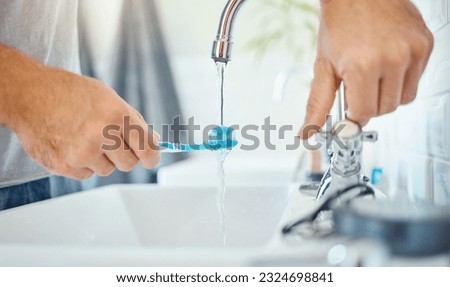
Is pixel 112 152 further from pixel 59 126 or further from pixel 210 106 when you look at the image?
pixel 210 106

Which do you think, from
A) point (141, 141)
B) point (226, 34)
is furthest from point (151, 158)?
point (226, 34)

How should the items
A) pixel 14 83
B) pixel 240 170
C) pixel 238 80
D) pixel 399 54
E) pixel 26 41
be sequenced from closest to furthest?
1. pixel 399 54
2. pixel 14 83
3. pixel 26 41
4. pixel 240 170
5. pixel 238 80

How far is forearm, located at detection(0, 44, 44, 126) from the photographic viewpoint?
1.45ft

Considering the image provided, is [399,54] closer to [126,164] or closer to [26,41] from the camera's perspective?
[126,164]

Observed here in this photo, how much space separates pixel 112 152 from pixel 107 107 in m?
0.05

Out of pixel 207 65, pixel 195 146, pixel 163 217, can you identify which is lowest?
pixel 163 217

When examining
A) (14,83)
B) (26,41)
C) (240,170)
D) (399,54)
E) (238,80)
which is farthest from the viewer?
(238,80)

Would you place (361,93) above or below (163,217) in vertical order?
above

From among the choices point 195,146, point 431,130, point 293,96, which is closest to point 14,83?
point 195,146

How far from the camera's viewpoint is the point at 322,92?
397 millimetres

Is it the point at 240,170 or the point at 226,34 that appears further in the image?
the point at 240,170

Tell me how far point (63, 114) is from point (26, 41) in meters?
0.19

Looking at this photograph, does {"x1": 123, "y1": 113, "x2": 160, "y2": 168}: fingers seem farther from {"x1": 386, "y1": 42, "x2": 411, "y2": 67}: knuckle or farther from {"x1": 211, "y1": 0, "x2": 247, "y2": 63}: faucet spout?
{"x1": 386, "y1": 42, "x2": 411, "y2": 67}: knuckle
